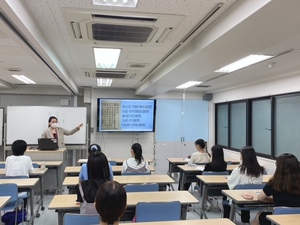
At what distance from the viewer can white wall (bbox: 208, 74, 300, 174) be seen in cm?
497

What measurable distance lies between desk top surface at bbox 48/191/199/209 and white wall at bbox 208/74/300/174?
3190 millimetres

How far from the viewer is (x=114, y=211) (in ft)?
5.29

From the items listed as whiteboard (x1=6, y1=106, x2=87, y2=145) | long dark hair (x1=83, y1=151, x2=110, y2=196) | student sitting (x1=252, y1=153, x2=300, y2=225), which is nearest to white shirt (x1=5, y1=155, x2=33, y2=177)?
long dark hair (x1=83, y1=151, x2=110, y2=196)

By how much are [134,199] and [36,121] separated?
17.2 feet

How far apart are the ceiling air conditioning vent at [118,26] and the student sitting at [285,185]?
1.83 meters

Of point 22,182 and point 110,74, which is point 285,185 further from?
point 110,74

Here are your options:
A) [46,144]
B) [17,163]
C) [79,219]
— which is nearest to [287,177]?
[79,219]

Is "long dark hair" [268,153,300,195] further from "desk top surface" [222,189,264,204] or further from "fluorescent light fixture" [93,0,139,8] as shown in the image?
"fluorescent light fixture" [93,0,139,8]

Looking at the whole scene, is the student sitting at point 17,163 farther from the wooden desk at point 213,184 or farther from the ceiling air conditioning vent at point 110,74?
the wooden desk at point 213,184

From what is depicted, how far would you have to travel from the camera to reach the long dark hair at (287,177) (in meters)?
2.71

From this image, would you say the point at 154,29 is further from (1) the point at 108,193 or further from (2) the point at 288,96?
(2) the point at 288,96

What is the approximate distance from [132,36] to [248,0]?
1339mm

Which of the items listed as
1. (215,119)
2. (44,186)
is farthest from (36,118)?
(215,119)

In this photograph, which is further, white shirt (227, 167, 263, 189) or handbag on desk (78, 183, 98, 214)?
white shirt (227, 167, 263, 189)
